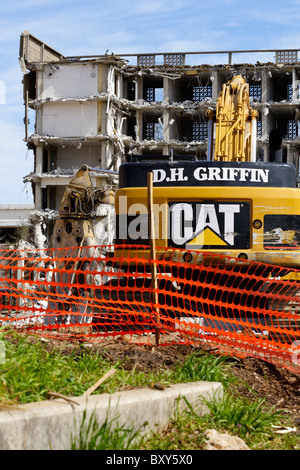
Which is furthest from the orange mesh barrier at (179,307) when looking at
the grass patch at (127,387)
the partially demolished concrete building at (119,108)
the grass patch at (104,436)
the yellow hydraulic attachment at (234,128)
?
the partially demolished concrete building at (119,108)

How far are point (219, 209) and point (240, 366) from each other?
3710 millimetres

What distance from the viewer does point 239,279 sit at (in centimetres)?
954

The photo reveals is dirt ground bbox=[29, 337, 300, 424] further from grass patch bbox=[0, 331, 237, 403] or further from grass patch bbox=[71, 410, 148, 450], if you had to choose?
grass patch bbox=[71, 410, 148, 450]

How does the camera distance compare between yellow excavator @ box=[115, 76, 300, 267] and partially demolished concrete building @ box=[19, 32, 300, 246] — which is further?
partially demolished concrete building @ box=[19, 32, 300, 246]

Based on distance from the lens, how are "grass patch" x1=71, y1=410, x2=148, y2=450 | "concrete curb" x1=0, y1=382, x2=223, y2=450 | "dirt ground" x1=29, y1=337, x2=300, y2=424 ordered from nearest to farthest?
"concrete curb" x1=0, y1=382, x2=223, y2=450, "grass patch" x1=71, y1=410, x2=148, y2=450, "dirt ground" x1=29, y1=337, x2=300, y2=424

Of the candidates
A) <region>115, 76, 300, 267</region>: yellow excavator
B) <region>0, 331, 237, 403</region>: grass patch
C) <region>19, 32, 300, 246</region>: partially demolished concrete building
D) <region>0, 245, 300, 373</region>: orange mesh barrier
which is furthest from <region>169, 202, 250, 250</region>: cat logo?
<region>19, 32, 300, 246</region>: partially demolished concrete building

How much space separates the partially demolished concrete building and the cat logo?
146 feet

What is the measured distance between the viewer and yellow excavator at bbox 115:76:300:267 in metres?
9.62

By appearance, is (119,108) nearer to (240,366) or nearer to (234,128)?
(234,128)

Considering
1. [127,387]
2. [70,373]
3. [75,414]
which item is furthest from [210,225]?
[75,414]

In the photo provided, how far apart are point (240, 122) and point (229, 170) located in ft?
5.63

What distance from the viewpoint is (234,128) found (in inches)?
440

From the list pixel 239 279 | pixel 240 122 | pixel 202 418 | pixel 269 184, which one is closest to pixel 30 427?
pixel 202 418

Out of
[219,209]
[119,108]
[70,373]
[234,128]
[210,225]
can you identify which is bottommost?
[70,373]
